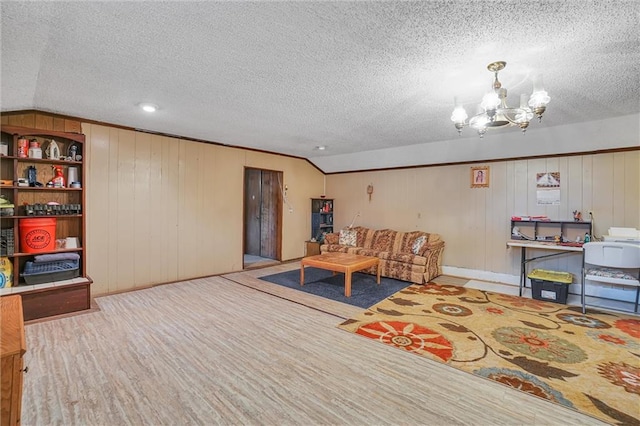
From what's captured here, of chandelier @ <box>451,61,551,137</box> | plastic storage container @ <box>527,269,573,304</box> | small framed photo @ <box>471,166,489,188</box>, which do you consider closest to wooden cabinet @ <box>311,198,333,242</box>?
small framed photo @ <box>471,166,489,188</box>

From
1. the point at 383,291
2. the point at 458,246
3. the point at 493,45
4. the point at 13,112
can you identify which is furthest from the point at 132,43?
the point at 458,246

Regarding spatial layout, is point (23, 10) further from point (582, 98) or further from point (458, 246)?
point (458, 246)

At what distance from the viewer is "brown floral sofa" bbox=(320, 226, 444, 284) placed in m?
4.92

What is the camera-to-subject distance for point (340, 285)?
4.68m

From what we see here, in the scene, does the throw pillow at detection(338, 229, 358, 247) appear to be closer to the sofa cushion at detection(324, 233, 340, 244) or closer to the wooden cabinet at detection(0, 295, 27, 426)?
the sofa cushion at detection(324, 233, 340, 244)

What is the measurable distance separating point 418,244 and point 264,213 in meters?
3.65

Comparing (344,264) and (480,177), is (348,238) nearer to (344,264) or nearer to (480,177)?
(344,264)

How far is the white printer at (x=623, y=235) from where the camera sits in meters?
3.70

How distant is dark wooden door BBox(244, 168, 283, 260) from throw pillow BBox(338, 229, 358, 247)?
1388 mm

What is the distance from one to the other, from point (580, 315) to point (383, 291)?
2344mm

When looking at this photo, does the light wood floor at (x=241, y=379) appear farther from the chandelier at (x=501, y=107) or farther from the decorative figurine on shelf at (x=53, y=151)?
the chandelier at (x=501, y=107)

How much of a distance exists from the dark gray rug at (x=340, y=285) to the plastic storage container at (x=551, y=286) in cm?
175

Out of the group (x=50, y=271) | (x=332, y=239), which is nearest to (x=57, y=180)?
(x=50, y=271)

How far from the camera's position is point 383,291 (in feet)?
14.4
